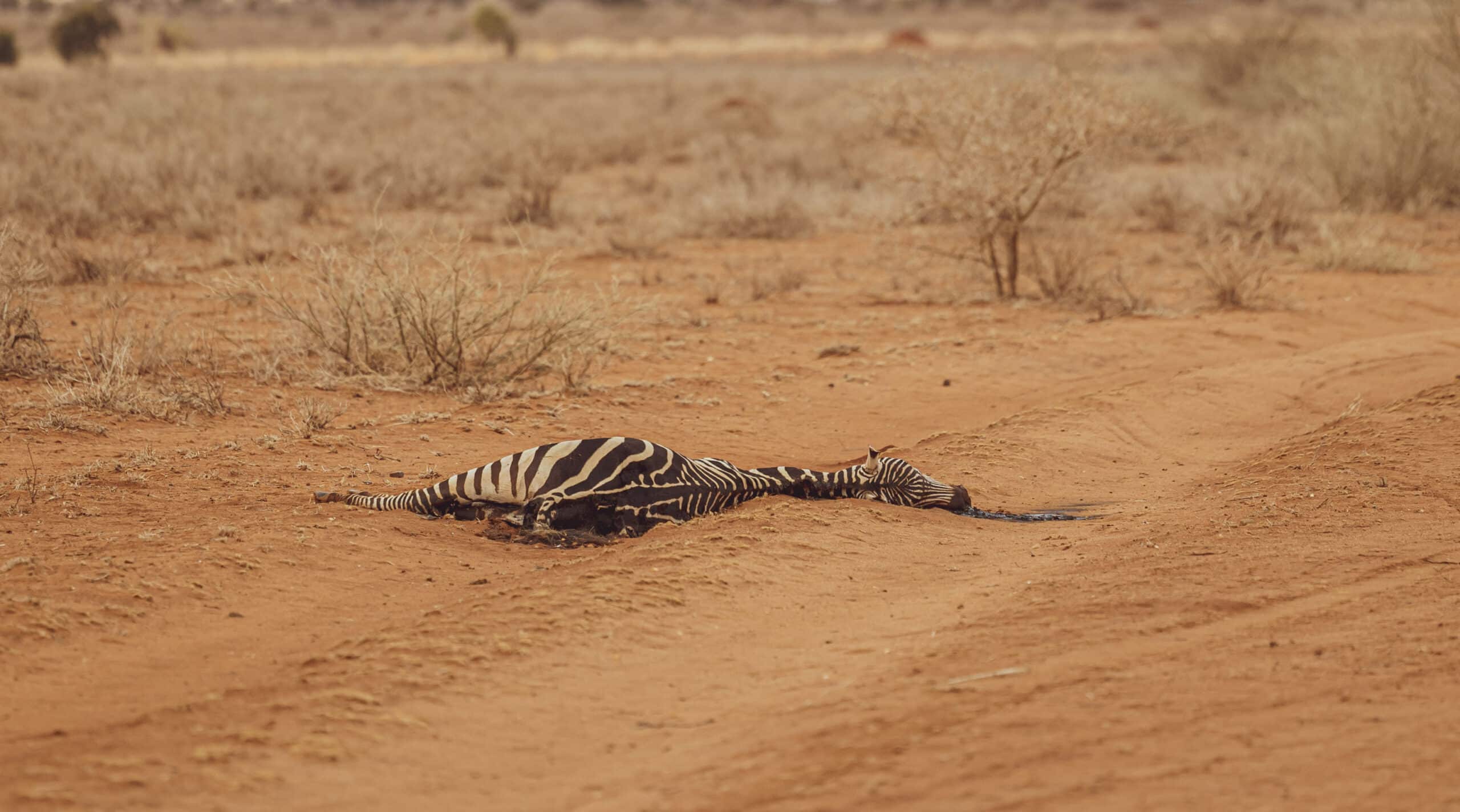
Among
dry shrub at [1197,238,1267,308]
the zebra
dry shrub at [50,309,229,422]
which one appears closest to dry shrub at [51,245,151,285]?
dry shrub at [50,309,229,422]

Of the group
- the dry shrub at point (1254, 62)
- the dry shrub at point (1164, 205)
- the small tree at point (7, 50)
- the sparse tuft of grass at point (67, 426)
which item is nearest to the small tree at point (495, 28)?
the small tree at point (7, 50)

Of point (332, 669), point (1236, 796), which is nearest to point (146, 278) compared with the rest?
point (332, 669)

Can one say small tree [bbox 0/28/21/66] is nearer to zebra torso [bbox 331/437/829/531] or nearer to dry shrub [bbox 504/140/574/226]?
dry shrub [bbox 504/140/574/226]

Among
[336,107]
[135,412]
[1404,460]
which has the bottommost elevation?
[1404,460]

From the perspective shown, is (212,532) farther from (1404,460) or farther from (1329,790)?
(1404,460)

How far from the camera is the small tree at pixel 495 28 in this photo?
50.0m

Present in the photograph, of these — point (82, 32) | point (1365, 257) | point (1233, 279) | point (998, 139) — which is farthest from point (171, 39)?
point (1233, 279)

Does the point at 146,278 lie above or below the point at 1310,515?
above

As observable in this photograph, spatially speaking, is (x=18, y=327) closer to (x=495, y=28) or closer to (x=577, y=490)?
(x=577, y=490)

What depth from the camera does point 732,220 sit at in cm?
1650

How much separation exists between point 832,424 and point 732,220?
8502 mm

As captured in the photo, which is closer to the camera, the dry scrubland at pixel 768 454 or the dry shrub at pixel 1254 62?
the dry scrubland at pixel 768 454

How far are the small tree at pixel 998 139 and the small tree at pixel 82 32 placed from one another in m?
31.6

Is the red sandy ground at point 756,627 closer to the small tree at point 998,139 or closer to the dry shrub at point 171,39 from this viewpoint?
the small tree at point 998,139
